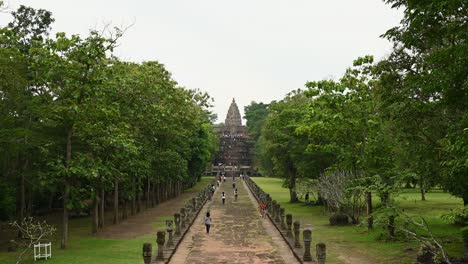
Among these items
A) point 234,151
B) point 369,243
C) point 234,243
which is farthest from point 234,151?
point 369,243

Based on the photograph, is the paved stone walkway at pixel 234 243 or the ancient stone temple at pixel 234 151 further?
the ancient stone temple at pixel 234 151

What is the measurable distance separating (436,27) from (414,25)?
1.88 meters

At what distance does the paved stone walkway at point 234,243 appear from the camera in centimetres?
1778

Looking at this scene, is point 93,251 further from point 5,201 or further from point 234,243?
point 234,243

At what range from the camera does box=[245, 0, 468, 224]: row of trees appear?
39.9ft

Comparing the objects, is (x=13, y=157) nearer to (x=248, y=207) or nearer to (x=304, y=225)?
(x=304, y=225)

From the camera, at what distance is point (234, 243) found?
2119 centimetres

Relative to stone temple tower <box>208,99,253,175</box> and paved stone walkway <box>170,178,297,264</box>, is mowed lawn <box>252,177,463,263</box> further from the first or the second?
stone temple tower <box>208,99,253,175</box>

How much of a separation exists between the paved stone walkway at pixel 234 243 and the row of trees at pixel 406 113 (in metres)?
5.01

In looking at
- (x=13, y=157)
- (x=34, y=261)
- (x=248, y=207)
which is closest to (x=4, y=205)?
(x=13, y=157)

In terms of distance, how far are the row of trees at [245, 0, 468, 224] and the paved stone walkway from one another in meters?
5.01

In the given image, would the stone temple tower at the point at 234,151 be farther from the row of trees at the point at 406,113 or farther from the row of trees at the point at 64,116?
the row of trees at the point at 64,116

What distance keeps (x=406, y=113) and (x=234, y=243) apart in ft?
31.7

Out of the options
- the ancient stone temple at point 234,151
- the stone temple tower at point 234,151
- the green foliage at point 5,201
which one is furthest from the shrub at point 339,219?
the stone temple tower at point 234,151
